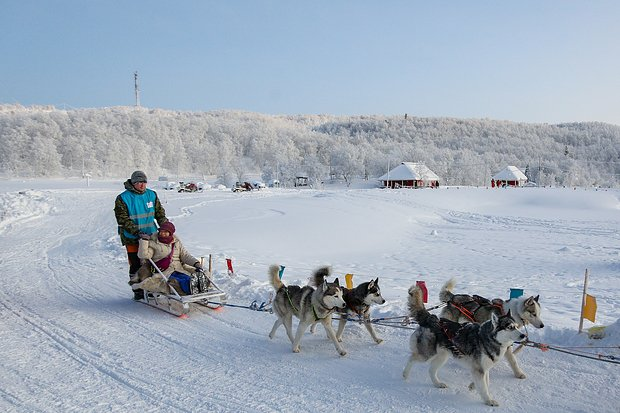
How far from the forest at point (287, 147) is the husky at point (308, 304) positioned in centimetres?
7247

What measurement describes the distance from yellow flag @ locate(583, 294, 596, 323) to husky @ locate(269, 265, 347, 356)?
2916 millimetres

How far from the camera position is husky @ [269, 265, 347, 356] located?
5609 millimetres

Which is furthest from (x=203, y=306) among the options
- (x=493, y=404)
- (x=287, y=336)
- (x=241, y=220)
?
(x=241, y=220)

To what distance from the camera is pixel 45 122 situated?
9506 centimetres

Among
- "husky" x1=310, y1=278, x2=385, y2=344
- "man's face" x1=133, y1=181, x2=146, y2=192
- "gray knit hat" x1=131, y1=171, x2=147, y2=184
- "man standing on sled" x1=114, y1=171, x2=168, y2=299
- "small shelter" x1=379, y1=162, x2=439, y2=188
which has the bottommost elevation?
"small shelter" x1=379, y1=162, x2=439, y2=188

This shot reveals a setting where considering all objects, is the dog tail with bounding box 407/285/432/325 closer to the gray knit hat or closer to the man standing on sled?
the man standing on sled

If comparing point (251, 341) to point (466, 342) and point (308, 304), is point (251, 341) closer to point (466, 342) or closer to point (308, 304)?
point (308, 304)

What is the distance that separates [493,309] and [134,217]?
5.67m

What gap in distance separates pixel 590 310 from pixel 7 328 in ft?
24.8

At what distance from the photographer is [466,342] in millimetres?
4484

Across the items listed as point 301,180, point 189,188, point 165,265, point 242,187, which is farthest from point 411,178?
point 165,265

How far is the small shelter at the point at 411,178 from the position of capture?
7119 centimetres

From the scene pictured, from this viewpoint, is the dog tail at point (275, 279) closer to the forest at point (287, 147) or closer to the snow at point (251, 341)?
the snow at point (251, 341)

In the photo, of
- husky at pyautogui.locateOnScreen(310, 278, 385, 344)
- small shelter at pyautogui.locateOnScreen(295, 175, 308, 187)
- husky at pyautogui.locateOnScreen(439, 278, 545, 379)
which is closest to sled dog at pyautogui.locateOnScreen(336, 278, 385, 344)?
husky at pyautogui.locateOnScreen(310, 278, 385, 344)
